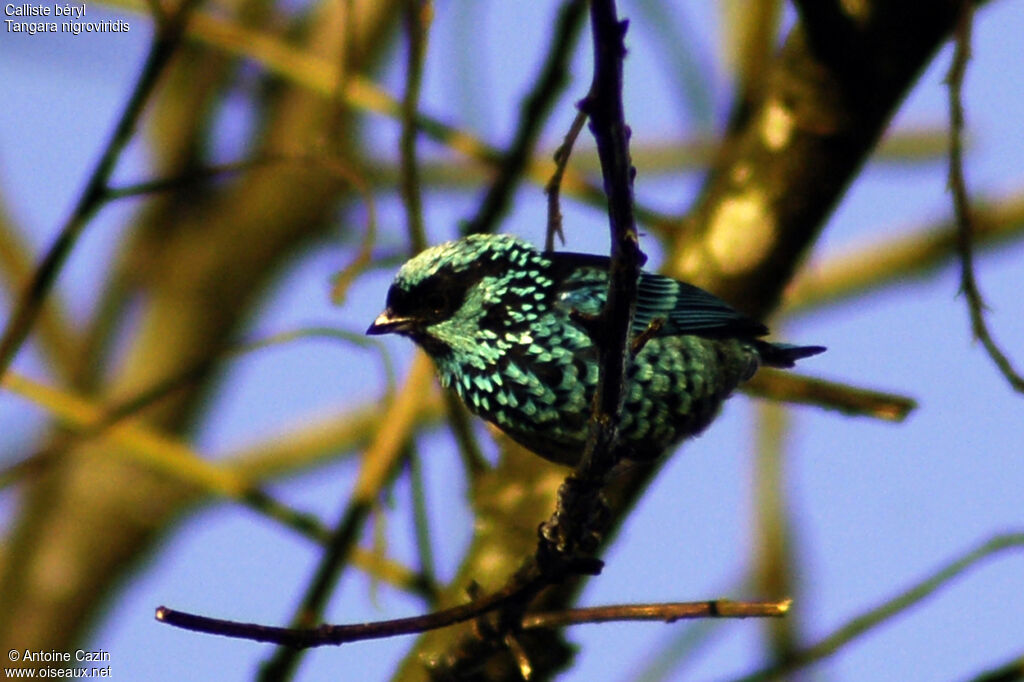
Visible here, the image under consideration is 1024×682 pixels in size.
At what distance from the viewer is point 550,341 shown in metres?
3.83

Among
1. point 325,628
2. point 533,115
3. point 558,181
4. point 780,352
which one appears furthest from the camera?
point 533,115

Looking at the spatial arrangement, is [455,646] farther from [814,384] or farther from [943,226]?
[943,226]

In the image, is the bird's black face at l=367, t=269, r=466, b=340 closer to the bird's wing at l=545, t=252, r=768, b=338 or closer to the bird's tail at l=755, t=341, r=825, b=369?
the bird's wing at l=545, t=252, r=768, b=338

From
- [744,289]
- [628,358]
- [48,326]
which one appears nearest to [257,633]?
[628,358]

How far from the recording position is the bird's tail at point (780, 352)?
171 inches

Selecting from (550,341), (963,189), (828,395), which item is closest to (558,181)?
(550,341)

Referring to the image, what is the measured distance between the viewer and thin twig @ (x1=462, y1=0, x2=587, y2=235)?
438 centimetres

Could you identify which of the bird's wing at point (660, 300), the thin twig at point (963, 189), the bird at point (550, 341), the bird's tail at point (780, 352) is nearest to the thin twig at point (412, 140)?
the bird at point (550, 341)

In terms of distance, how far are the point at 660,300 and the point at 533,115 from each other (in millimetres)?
999

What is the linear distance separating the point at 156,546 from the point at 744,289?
594 centimetres

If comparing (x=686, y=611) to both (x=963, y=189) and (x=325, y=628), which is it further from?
(x=963, y=189)

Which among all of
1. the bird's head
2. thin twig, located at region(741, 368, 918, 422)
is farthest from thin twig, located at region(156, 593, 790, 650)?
thin twig, located at region(741, 368, 918, 422)

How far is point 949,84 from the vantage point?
3.28 metres

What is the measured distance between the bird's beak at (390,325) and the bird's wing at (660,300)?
48 cm
